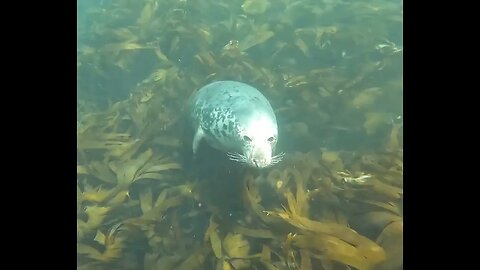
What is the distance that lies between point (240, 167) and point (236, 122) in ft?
0.61

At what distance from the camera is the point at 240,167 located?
1.73 meters

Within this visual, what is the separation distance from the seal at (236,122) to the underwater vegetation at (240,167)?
0.04 metres

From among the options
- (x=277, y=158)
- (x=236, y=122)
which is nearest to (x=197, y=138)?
(x=236, y=122)

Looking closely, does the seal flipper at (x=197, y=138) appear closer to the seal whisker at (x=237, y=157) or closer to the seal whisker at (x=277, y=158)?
the seal whisker at (x=237, y=157)

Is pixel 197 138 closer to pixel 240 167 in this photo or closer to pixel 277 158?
pixel 240 167

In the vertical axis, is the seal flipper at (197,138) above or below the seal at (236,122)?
below

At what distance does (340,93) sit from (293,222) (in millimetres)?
552

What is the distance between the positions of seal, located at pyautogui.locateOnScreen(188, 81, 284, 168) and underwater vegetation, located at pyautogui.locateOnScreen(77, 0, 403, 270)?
4 cm

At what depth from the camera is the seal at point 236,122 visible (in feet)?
5.54

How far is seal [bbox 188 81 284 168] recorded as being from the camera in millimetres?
1688

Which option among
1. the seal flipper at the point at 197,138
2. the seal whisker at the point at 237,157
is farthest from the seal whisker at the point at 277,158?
the seal flipper at the point at 197,138
